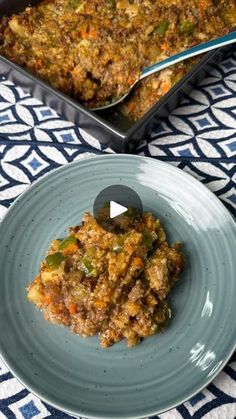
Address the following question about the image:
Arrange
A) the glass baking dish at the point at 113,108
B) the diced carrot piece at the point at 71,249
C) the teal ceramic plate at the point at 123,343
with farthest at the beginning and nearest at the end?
the glass baking dish at the point at 113,108 → the diced carrot piece at the point at 71,249 → the teal ceramic plate at the point at 123,343

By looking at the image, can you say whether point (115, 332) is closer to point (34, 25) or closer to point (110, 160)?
point (110, 160)

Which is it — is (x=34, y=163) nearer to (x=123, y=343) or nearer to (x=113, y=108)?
(x=113, y=108)

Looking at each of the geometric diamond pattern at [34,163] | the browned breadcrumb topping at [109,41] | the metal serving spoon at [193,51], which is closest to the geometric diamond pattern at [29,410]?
the geometric diamond pattern at [34,163]

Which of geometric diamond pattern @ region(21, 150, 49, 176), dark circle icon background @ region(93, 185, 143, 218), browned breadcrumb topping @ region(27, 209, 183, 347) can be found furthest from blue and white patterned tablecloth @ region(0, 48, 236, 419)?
browned breadcrumb topping @ region(27, 209, 183, 347)

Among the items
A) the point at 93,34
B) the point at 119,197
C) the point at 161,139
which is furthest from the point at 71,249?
the point at 93,34

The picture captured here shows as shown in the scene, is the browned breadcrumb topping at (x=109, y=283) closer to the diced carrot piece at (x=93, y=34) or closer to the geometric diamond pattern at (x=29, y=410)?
the geometric diamond pattern at (x=29, y=410)
